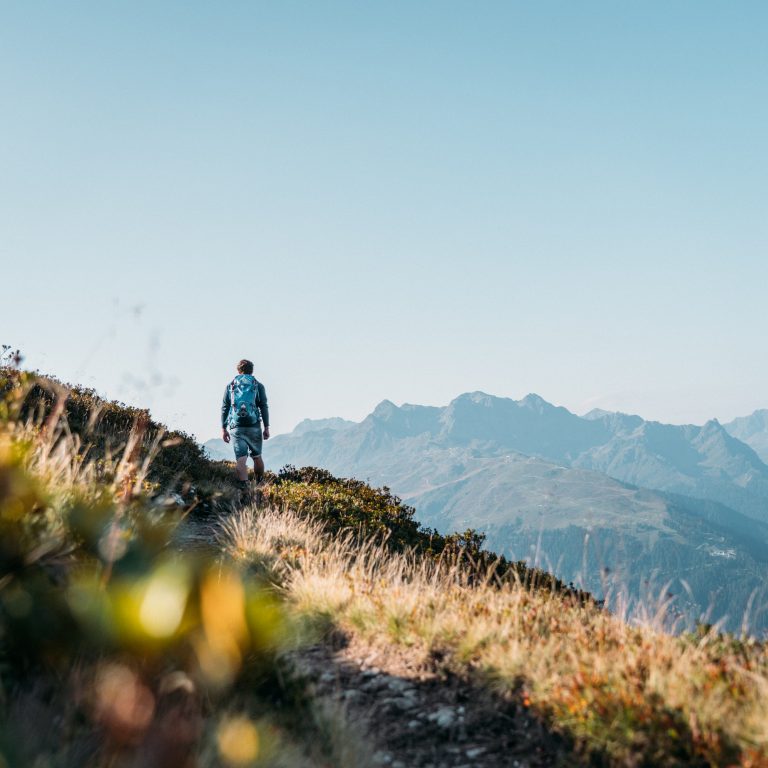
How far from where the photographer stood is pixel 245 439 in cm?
1370

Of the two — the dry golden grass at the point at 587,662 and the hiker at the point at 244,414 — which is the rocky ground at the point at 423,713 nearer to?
the dry golden grass at the point at 587,662

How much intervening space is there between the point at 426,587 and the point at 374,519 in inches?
223

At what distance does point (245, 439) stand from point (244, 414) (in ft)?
1.65

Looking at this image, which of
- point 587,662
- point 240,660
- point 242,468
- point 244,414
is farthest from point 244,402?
point 587,662

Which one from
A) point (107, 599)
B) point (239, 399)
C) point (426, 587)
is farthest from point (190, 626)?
point (239, 399)

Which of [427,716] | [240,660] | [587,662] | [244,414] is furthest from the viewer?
[244,414]

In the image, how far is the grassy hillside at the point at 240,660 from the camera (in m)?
3.21

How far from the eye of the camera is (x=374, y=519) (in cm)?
1212

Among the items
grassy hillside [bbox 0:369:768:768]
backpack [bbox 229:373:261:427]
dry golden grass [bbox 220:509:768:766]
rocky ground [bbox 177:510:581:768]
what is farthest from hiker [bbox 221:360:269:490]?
rocky ground [bbox 177:510:581:768]

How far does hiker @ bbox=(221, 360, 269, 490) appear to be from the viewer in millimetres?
13695

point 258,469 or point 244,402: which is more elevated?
point 244,402

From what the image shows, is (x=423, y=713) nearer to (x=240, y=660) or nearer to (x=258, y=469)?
(x=240, y=660)

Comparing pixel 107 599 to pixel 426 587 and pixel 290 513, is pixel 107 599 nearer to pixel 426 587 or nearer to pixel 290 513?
pixel 426 587

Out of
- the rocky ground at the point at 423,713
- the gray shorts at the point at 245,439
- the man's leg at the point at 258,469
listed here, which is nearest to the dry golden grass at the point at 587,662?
the rocky ground at the point at 423,713
